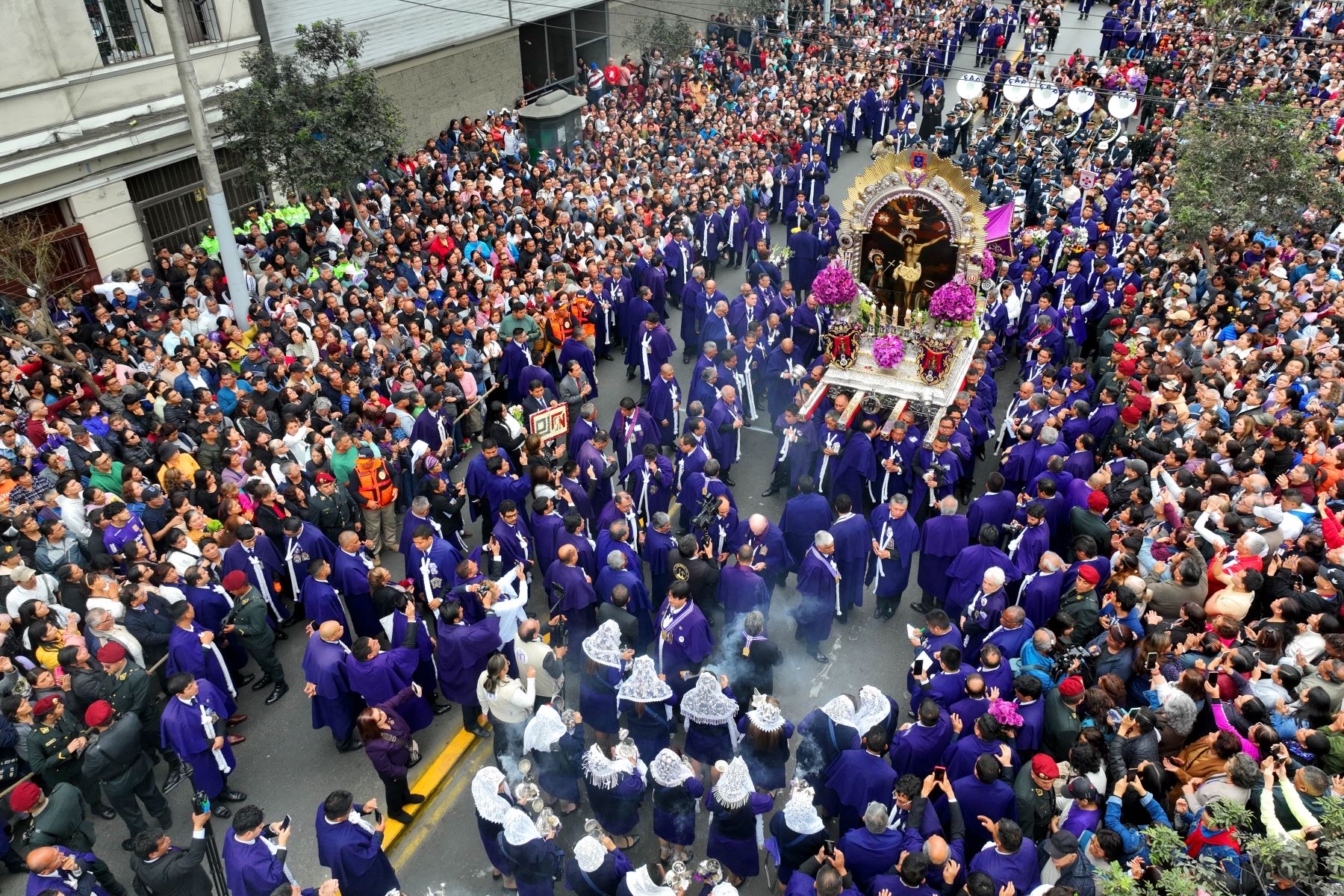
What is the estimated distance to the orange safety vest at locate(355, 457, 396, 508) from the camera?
1013 cm

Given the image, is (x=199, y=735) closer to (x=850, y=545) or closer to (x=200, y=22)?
(x=850, y=545)

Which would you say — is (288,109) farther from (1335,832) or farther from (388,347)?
(1335,832)

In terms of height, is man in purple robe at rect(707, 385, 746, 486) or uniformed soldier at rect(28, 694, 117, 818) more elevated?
uniformed soldier at rect(28, 694, 117, 818)

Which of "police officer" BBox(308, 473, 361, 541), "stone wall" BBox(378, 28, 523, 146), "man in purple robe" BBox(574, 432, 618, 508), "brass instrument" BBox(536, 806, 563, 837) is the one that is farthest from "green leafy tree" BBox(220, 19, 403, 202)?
"brass instrument" BBox(536, 806, 563, 837)

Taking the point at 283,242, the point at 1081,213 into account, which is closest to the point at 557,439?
the point at 283,242

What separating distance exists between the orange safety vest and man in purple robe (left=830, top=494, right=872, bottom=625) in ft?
15.9

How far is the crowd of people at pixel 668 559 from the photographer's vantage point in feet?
20.4

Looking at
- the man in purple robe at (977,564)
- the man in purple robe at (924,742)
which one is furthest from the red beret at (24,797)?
the man in purple robe at (977,564)

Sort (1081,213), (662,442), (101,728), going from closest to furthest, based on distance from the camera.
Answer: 1. (101,728)
2. (662,442)
3. (1081,213)

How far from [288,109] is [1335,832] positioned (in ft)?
50.2

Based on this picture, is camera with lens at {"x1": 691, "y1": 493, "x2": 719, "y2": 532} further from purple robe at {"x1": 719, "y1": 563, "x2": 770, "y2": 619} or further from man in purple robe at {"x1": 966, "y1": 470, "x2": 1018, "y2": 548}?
man in purple robe at {"x1": 966, "y1": 470, "x2": 1018, "y2": 548}

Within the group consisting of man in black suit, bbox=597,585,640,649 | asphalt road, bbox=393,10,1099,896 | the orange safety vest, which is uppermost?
man in black suit, bbox=597,585,640,649

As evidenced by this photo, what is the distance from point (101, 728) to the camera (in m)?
7.02

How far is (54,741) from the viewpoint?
22.4 ft
